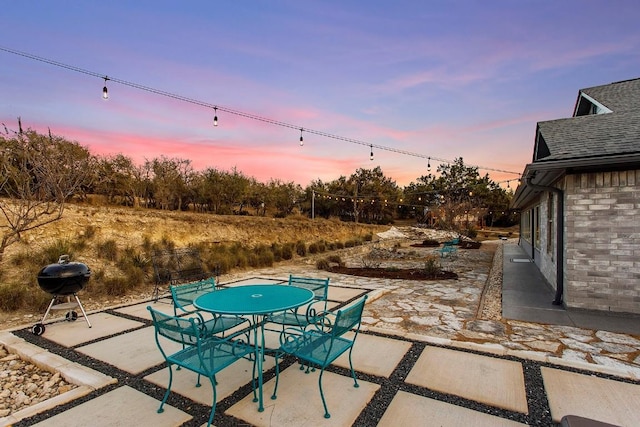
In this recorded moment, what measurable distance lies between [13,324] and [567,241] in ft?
27.3

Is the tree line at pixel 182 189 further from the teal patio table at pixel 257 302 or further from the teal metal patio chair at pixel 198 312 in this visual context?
the teal patio table at pixel 257 302

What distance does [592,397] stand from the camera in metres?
2.43

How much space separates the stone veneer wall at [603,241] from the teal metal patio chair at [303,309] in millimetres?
3905

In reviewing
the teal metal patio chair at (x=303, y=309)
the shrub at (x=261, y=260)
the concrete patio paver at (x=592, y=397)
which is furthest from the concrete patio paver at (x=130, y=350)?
the shrub at (x=261, y=260)

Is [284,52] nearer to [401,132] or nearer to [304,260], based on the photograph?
[304,260]

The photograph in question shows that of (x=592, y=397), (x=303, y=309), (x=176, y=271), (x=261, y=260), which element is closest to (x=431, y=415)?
(x=592, y=397)

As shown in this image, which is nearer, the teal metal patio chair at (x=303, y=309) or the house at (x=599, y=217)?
the teal metal patio chair at (x=303, y=309)

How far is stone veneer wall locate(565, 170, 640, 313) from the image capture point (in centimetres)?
453

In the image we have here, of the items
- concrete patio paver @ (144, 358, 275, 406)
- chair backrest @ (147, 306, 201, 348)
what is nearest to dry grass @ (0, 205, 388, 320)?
concrete patio paver @ (144, 358, 275, 406)

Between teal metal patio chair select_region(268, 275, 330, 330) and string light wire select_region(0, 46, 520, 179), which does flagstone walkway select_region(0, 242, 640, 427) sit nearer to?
teal metal patio chair select_region(268, 275, 330, 330)

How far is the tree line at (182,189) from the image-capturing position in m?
6.79

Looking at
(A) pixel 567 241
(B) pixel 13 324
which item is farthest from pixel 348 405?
(B) pixel 13 324

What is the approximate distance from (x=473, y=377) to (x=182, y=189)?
21.4 metres

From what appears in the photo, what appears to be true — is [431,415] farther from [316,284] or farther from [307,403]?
[316,284]
